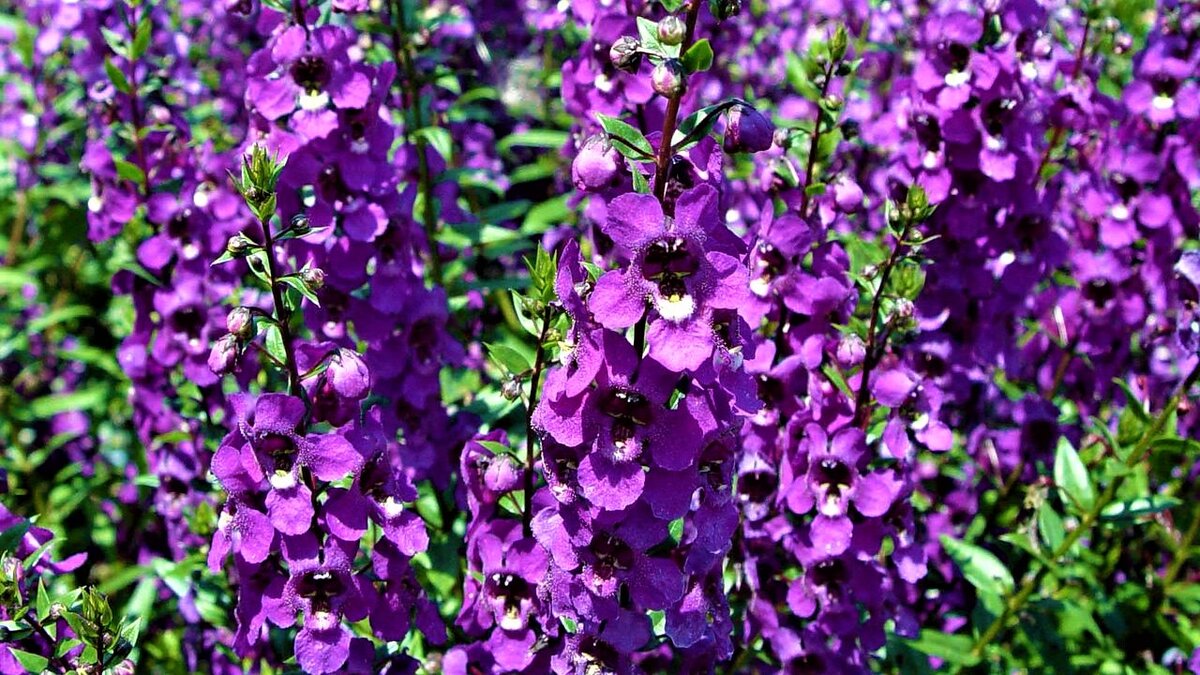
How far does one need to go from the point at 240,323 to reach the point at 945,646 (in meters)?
3.40

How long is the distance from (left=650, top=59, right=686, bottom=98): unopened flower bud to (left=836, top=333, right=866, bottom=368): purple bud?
1.36 metres

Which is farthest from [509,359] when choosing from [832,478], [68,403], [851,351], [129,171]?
[68,403]

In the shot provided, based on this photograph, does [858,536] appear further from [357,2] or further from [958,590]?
[357,2]

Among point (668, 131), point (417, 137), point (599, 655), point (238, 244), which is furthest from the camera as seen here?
point (417, 137)

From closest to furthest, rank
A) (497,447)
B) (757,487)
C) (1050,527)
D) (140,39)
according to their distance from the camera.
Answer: (497,447) < (757,487) < (140,39) < (1050,527)

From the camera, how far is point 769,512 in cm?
413

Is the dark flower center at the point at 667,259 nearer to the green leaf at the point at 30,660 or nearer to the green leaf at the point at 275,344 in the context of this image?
the green leaf at the point at 275,344

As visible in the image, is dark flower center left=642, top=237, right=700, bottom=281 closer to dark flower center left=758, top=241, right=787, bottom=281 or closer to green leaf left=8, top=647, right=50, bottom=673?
dark flower center left=758, top=241, right=787, bottom=281

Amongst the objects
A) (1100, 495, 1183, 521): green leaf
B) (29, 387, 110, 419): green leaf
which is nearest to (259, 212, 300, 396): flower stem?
(1100, 495, 1183, 521): green leaf

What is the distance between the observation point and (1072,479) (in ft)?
15.7

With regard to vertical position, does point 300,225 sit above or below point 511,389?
above

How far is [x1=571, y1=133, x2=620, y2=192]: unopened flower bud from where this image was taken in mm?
2795

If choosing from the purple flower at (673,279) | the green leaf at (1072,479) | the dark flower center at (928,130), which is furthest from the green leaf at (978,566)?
the purple flower at (673,279)

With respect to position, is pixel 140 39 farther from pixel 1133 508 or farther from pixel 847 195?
pixel 1133 508
